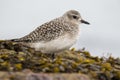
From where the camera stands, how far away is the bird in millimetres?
16172

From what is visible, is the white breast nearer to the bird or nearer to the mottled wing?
the bird

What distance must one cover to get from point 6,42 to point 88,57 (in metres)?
2.53

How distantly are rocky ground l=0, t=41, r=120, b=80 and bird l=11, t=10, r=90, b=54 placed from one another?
35 centimetres

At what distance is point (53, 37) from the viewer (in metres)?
16.5

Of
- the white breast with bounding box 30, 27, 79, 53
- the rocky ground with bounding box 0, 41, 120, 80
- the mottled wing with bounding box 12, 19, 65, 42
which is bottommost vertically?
the rocky ground with bounding box 0, 41, 120, 80

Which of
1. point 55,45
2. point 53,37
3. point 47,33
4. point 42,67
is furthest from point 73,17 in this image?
point 42,67

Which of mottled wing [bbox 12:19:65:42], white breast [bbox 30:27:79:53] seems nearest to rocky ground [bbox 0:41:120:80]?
white breast [bbox 30:27:79:53]

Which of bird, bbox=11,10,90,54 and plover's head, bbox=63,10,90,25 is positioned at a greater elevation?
plover's head, bbox=63,10,90,25

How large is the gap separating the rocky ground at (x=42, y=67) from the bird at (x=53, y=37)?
35 centimetres

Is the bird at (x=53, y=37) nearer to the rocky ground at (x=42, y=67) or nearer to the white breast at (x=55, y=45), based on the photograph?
the white breast at (x=55, y=45)

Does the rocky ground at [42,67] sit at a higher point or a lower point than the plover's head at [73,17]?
lower

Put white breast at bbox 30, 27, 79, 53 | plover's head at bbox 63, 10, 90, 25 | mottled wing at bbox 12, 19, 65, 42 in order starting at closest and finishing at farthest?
white breast at bbox 30, 27, 79, 53 < mottled wing at bbox 12, 19, 65, 42 < plover's head at bbox 63, 10, 90, 25

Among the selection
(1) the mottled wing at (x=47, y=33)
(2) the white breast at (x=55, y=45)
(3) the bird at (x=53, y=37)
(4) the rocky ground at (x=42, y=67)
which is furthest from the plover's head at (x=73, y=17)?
(4) the rocky ground at (x=42, y=67)

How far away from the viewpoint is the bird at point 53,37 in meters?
16.2
